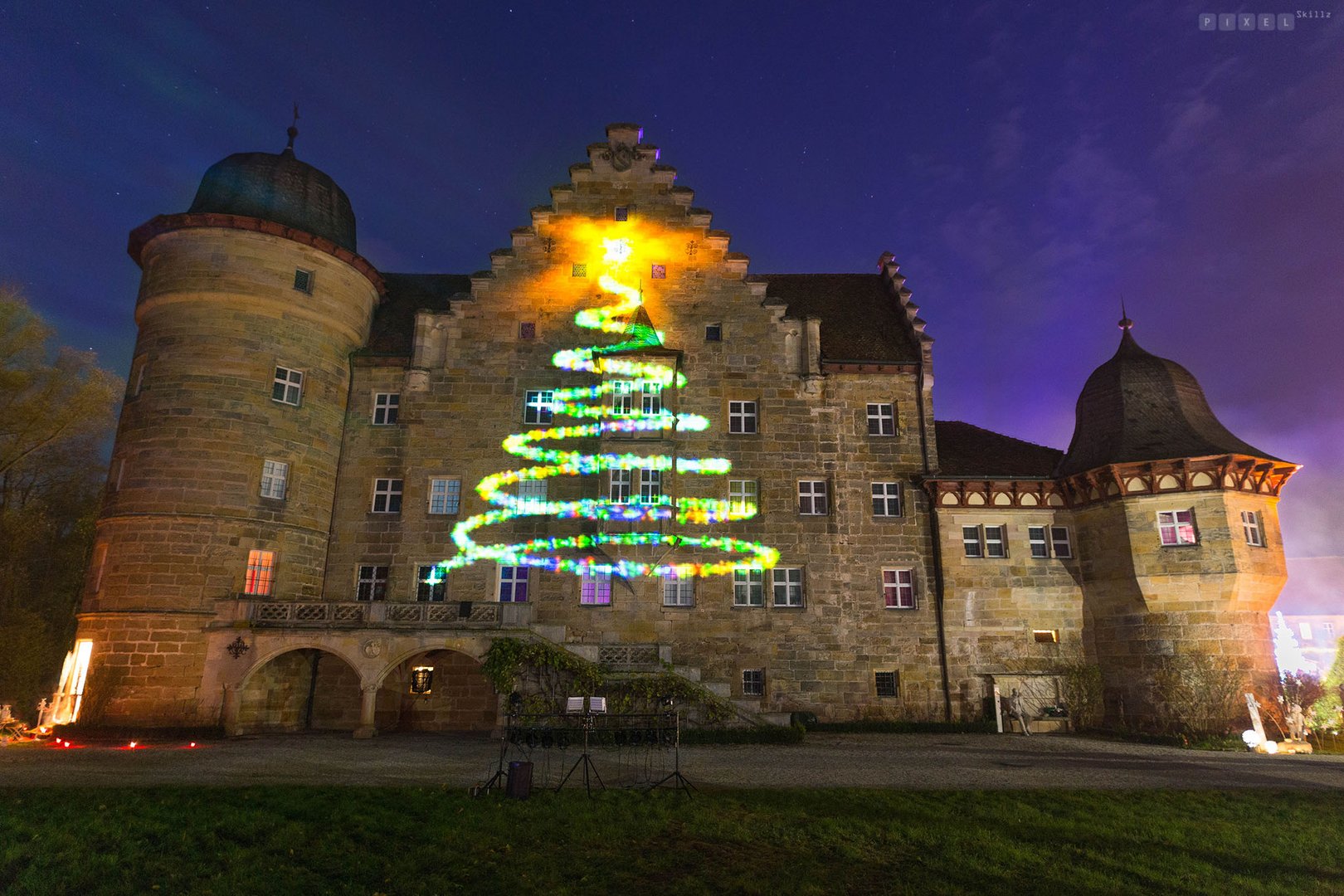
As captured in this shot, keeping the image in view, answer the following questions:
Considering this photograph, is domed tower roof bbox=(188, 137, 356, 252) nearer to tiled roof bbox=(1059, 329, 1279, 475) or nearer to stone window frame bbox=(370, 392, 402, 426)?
stone window frame bbox=(370, 392, 402, 426)

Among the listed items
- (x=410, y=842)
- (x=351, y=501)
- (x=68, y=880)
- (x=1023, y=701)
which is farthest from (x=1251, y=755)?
(x=351, y=501)

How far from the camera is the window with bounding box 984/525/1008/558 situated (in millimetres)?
26203

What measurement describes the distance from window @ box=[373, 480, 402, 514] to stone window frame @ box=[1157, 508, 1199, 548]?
977 inches

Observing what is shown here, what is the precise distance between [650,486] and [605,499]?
5.36ft

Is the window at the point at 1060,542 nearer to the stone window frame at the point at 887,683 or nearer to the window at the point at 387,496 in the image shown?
the stone window frame at the point at 887,683

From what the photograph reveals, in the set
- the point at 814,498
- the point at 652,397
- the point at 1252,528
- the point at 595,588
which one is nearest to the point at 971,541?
the point at 814,498

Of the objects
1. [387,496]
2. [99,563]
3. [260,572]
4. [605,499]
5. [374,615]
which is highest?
[387,496]

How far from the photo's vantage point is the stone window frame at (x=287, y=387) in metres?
24.9

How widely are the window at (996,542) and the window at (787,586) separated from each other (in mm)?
6572

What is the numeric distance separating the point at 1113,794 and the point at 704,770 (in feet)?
24.3

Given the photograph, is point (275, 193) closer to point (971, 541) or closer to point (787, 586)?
point (787, 586)

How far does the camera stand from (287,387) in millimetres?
25266

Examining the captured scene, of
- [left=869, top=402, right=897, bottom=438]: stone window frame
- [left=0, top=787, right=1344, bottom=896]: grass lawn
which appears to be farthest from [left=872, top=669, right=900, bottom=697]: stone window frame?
[left=0, top=787, right=1344, bottom=896]: grass lawn

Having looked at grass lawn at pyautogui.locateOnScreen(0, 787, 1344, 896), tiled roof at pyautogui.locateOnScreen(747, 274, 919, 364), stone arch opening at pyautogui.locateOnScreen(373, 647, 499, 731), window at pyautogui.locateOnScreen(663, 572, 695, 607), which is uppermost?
tiled roof at pyautogui.locateOnScreen(747, 274, 919, 364)
